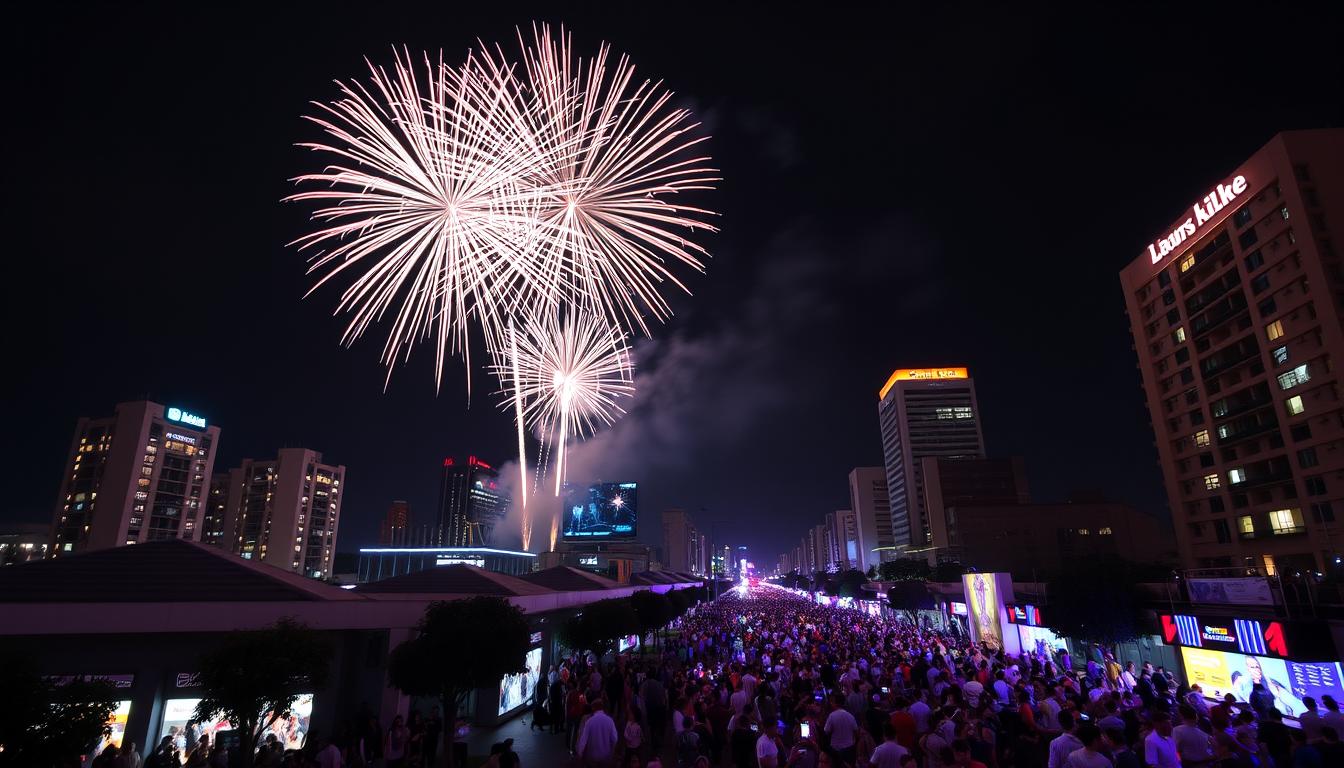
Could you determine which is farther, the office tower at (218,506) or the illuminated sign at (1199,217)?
the office tower at (218,506)

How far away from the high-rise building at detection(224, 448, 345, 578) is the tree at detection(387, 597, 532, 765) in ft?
475

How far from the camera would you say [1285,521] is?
183 feet

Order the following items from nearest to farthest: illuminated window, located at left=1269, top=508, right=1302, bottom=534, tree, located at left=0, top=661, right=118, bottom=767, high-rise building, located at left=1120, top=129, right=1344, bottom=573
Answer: tree, located at left=0, top=661, right=118, bottom=767, high-rise building, located at left=1120, top=129, right=1344, bottom=573, illuminated window, located at left=1269, top=508, right=1302, bottom=534

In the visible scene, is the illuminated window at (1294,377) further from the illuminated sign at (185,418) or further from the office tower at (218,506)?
the office tower at (218,506)

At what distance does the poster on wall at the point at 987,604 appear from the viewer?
32312 millimetres

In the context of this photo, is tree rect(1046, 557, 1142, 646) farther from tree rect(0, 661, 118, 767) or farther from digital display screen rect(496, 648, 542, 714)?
tree rect(0, 661, 118, 767)

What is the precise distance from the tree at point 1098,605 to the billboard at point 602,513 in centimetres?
8848

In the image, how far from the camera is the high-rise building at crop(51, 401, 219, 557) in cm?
10119

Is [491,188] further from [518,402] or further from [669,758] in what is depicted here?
[669,758]

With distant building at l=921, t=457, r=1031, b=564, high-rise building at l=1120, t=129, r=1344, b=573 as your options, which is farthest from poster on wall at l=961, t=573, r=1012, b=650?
distant building at l=921, t=457, r=1031, b=564

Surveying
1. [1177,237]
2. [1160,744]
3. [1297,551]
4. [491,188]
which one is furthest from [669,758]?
[1177,237]

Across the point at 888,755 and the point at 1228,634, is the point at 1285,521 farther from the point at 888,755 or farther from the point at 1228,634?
the point at 888,755

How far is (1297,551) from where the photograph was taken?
53969 mm

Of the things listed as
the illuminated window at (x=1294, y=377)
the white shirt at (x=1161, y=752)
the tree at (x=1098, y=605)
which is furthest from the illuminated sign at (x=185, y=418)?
the illuminated window at (x=1294, y=377)
